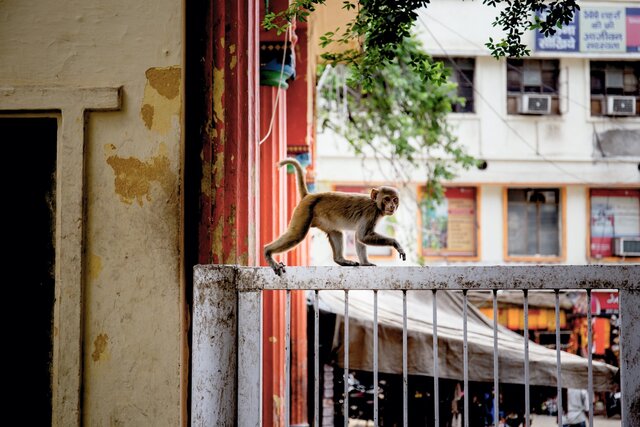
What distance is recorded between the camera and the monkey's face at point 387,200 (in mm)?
3482

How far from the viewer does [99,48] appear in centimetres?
277

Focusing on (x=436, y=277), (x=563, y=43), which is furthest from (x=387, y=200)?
(x=563, y=43)

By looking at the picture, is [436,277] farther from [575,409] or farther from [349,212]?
[575,409]

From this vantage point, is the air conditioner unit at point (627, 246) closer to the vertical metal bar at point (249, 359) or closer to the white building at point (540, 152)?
the white building at point (540, 152)

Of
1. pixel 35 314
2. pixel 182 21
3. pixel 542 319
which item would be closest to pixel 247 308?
pixel 35 314

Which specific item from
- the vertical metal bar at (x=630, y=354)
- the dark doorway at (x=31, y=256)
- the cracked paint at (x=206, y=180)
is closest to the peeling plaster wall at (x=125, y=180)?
the cracked paint at (x=206, y=180)

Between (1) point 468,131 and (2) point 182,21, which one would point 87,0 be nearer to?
(2) point 182,21

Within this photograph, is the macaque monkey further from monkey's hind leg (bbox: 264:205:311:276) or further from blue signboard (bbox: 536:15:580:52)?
blue signboard (bbox: 536:15:580:52)

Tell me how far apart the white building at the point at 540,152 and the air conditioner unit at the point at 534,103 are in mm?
23

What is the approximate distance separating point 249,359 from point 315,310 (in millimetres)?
343

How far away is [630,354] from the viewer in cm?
245

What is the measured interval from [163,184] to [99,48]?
2.17ft

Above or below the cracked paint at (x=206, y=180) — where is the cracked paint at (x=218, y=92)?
above

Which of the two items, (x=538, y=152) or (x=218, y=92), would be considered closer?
(x=218, y=92)
